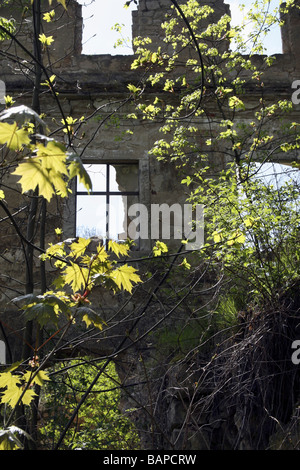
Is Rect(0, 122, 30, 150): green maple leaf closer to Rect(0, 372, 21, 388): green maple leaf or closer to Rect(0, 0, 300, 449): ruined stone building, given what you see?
Rect(0, 372, 21, 388): green maple leaf

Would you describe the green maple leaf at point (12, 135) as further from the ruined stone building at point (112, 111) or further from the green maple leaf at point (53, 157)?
the ruined stone building at point (112, 111)

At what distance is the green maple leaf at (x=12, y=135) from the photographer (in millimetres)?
2334

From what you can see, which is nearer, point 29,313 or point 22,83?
point 29,313

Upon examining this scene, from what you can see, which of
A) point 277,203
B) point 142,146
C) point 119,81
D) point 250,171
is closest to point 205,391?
point 277,203

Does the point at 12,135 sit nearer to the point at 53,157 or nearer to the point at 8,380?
the point at 53,157

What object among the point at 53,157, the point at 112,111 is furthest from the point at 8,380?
the point at 112,111

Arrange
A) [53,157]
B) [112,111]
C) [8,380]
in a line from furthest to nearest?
[112,111]
[8,380]
[53,157]

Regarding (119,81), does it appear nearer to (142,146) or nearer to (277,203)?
(142,146)

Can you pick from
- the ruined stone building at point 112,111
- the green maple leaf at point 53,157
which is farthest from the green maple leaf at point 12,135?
the ruined stone building at point 112,111

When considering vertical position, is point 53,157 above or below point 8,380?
Answer: above

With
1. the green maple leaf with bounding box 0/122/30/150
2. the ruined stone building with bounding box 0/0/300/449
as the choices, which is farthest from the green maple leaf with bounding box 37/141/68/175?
the ruined stone building with bounding box 0/0/300/449

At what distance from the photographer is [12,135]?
2.37 metres
